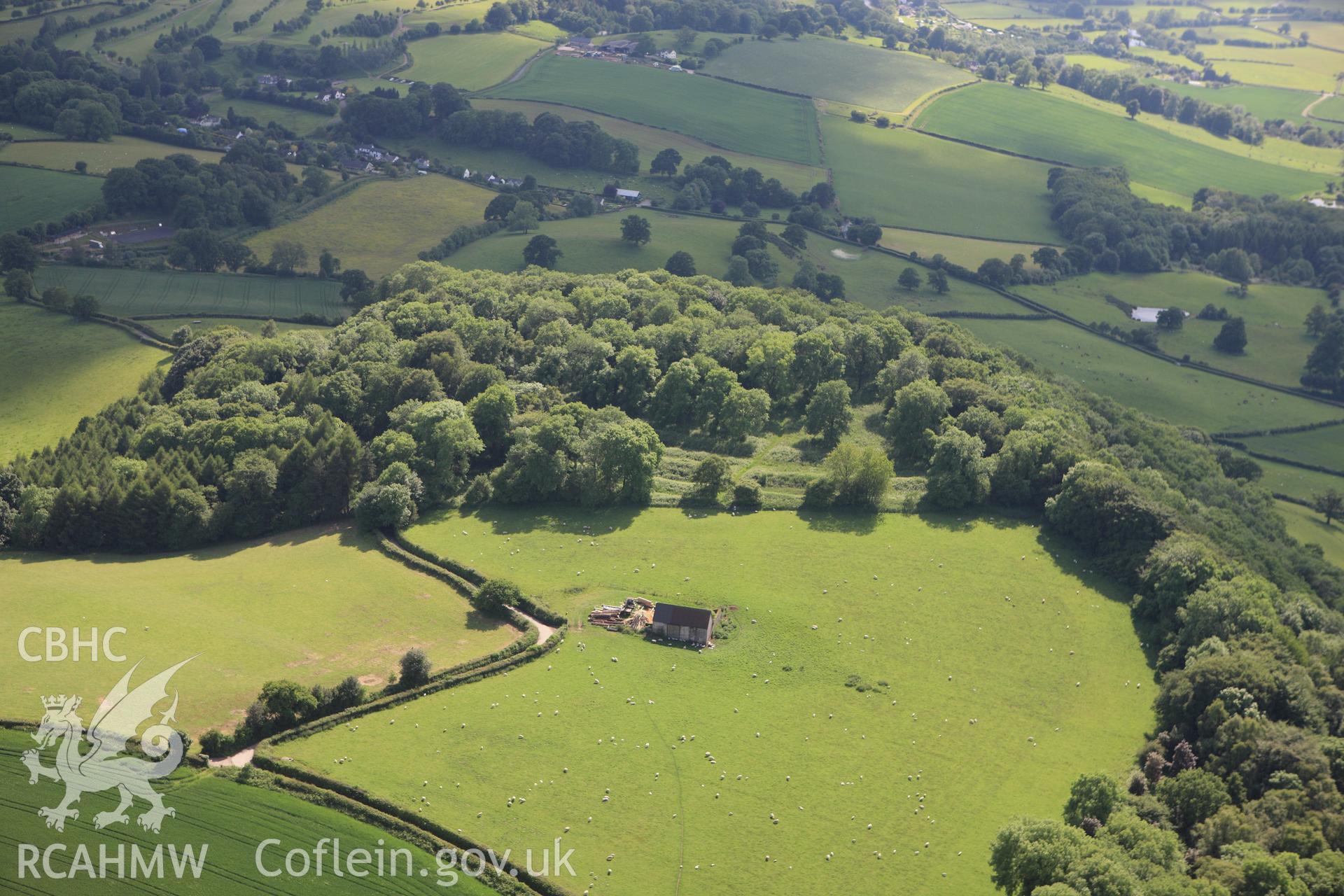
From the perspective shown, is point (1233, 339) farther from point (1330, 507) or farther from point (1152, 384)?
point (1330, 507)

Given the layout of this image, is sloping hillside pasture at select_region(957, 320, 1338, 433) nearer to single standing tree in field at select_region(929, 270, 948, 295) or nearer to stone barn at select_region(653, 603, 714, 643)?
single standing tree in field at select_region(929, 270, 948, 295)

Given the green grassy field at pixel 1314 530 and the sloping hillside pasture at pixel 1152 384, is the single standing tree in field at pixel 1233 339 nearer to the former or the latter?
the sloping hillside pasture at pixel 1152 384

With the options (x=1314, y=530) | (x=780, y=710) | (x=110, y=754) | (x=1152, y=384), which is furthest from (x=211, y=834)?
(x=1152, y=384)

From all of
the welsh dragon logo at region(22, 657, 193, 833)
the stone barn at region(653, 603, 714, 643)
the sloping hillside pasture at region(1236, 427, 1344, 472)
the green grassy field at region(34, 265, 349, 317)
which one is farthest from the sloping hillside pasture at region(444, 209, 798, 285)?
the welsh dragon logo at region(22, 657, 193, 833)

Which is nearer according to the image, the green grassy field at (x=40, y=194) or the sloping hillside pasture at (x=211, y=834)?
the sloping hillside pasture at (x=211, y=834)

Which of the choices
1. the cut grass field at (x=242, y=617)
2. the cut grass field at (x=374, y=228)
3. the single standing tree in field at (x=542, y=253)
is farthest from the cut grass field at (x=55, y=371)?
the single standing tree in field at (x=542, y=253)

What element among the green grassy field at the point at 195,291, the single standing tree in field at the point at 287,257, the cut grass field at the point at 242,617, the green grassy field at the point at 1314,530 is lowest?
the green grassy field at the point at 1314,530
